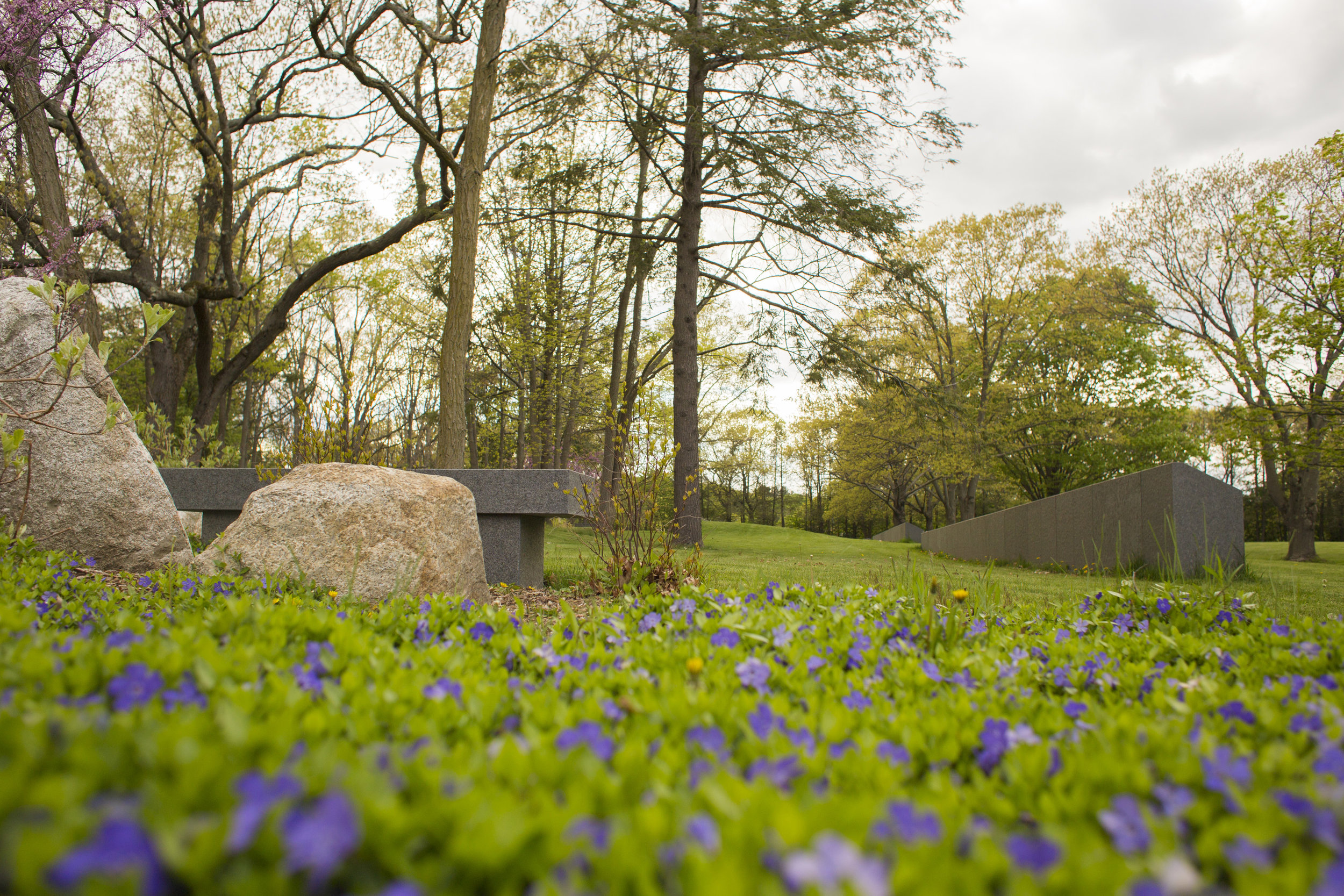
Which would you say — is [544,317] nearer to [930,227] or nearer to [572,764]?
[930,227]

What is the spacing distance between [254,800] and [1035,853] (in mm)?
824

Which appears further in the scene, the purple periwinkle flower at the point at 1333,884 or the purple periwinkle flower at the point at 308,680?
the purple periwinkle flower at the point at 308,680

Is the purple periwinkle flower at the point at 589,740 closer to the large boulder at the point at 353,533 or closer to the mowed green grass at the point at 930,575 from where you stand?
the mowed green grass at the point at 930,575

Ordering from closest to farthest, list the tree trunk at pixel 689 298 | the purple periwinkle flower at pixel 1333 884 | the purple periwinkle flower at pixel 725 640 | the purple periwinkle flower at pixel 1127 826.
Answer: the purple periwinkle flower at pixel 1333 884 < the purple periwinkle flower at pixel 1127 826 < the purple periwinkle flower at pixel 725 640 < the tree trunk at pixel 689 298

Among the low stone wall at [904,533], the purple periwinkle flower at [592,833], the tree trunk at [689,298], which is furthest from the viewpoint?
the low stone wall at [904,533]

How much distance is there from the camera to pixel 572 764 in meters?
0.98

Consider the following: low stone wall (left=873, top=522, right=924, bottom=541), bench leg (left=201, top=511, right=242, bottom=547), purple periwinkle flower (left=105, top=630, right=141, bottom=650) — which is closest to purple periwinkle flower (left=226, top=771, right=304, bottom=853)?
purple periwinkle flower (left=105, top=630, right=141, bottom=650)

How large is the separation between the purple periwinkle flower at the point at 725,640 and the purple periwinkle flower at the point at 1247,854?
3.98ft

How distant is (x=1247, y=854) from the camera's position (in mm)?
826

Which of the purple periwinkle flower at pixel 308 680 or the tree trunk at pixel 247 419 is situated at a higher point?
the tree trunk at pixel 247 419

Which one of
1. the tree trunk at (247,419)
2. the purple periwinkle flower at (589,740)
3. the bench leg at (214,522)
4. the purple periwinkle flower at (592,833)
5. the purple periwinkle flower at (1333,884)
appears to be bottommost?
the purple periwinkle flower at (589,740)

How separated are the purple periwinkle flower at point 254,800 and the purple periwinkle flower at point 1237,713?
182 centimetres

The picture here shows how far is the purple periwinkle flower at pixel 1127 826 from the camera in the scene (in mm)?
917

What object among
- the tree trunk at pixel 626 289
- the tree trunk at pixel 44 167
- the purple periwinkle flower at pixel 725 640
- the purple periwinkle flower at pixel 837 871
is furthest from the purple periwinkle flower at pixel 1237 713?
the tree trunk at pixel 44 167
